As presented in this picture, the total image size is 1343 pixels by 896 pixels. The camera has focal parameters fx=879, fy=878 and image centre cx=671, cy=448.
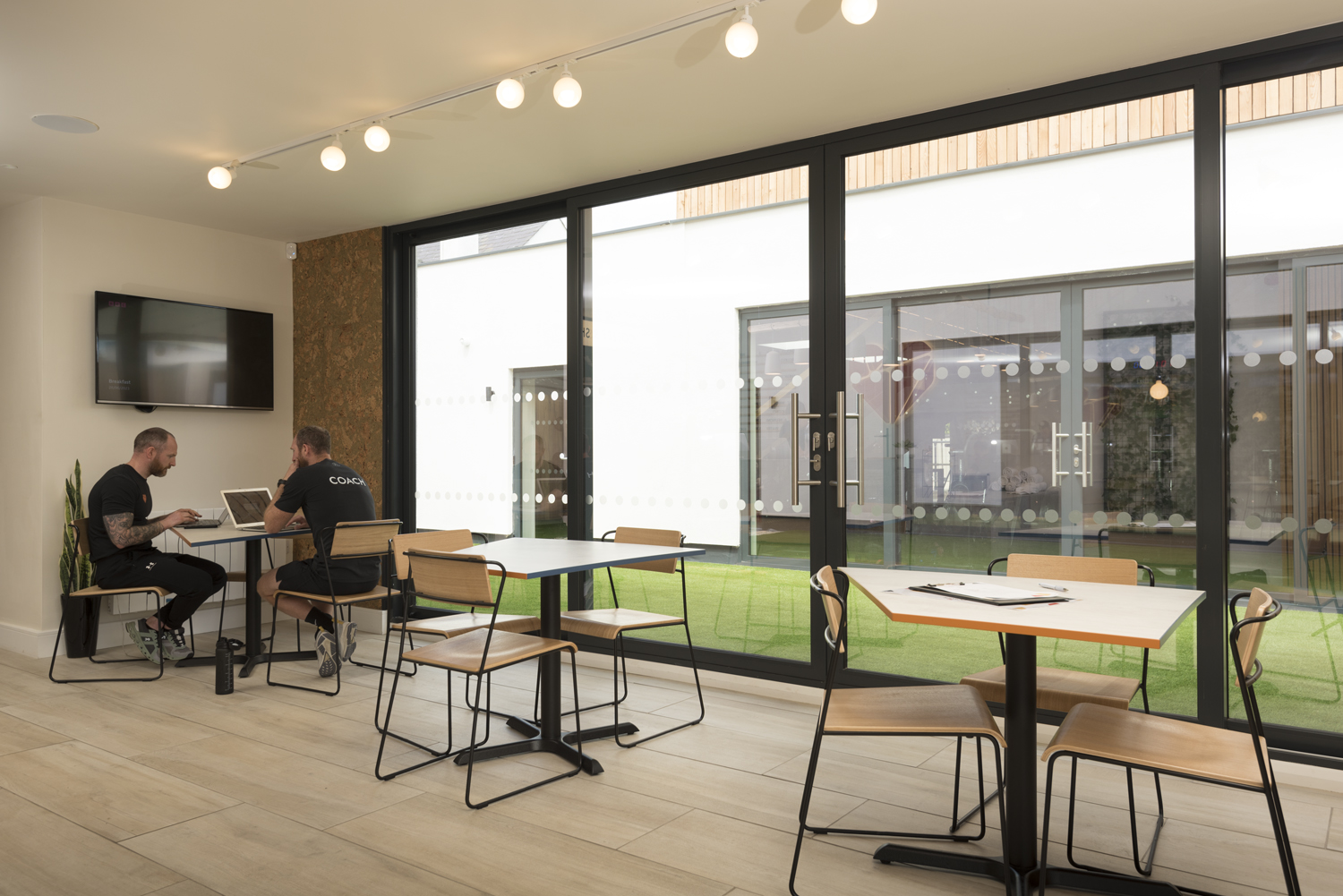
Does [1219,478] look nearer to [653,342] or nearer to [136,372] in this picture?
[653,342]

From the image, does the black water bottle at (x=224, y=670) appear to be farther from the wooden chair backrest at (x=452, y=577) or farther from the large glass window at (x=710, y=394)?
the large glass window at (x=710, y=394)

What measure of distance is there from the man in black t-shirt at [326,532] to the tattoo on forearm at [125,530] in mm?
677

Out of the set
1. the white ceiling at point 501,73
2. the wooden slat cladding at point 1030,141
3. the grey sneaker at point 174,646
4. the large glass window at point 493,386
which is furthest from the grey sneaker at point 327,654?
the wooden slat cladding at point 1030,141

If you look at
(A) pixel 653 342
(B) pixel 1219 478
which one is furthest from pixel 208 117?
(B) pixel 1219 478

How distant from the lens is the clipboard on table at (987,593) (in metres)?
2.36

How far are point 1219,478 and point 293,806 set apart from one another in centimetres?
379

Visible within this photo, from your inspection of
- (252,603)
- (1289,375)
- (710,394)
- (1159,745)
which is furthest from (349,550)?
(1289,375)

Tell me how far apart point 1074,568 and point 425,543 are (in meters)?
2.72

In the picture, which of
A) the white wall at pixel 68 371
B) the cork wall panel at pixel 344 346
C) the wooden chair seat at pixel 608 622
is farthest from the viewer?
the cork wall panel at pixel 344 346

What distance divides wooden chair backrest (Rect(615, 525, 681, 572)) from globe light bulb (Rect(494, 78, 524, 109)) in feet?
6.68

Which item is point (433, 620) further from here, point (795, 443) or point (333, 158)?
point (333, 158)

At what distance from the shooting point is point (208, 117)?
429cm

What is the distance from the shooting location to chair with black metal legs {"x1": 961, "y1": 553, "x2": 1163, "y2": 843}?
269cm

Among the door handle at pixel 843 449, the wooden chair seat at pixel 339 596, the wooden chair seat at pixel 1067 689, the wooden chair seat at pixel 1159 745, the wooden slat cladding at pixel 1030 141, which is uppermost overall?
the wooden slat cladding at pixel 1030 141
